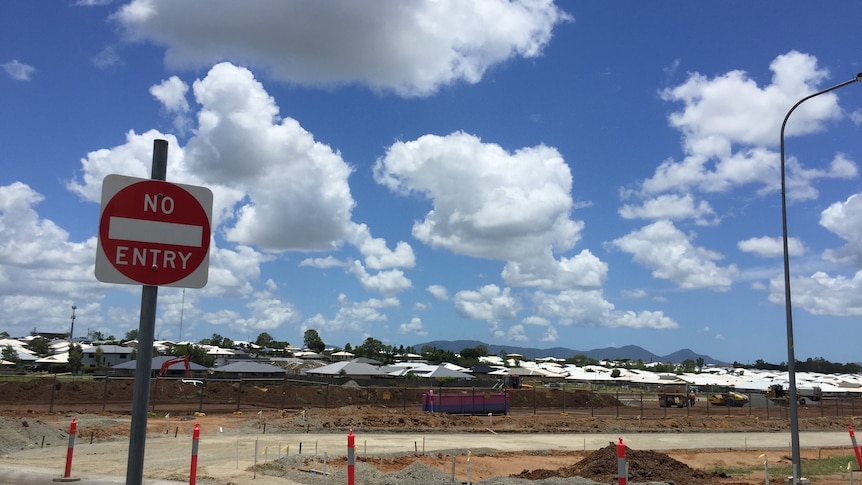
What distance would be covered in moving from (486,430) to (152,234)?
3761cm

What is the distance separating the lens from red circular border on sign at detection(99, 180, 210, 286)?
11.4ft

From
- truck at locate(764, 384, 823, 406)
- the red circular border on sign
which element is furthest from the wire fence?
the red circular border on sign

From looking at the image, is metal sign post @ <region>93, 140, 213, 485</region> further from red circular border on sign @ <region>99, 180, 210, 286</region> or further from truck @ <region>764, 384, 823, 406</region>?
truck @ <region>764, 384, 823, 406</region>

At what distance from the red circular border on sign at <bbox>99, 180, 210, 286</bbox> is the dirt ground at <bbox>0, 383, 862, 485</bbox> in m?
15.2

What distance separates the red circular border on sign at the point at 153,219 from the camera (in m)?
3.48

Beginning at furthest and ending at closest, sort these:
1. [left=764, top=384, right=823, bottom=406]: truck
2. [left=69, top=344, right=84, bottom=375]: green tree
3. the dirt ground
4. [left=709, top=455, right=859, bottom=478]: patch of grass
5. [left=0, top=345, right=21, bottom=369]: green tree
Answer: [left=0, top=345, right=21, bottom=369]: green tree
[left=69, top=344, right=84, bottom=375]: green tree
[left=764, top=384, right=823, bottom=406]: truck
[left=709, top=455, right=859, bottom=478]: patch of grass
the dirt ground

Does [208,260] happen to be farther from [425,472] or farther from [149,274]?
[425,472]

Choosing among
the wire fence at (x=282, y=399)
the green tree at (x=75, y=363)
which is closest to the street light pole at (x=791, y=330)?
the wire fence at (x=282, y=399)

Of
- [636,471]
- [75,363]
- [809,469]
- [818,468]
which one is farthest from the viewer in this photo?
[75,363]

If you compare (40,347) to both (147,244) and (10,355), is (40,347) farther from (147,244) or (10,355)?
(147,244)

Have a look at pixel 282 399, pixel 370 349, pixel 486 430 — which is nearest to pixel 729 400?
pixel 486 430

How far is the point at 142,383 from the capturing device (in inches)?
136

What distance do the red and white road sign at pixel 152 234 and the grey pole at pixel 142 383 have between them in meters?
0.11

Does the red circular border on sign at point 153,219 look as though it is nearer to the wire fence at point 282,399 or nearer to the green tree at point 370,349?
the wire fence at point 282,399
